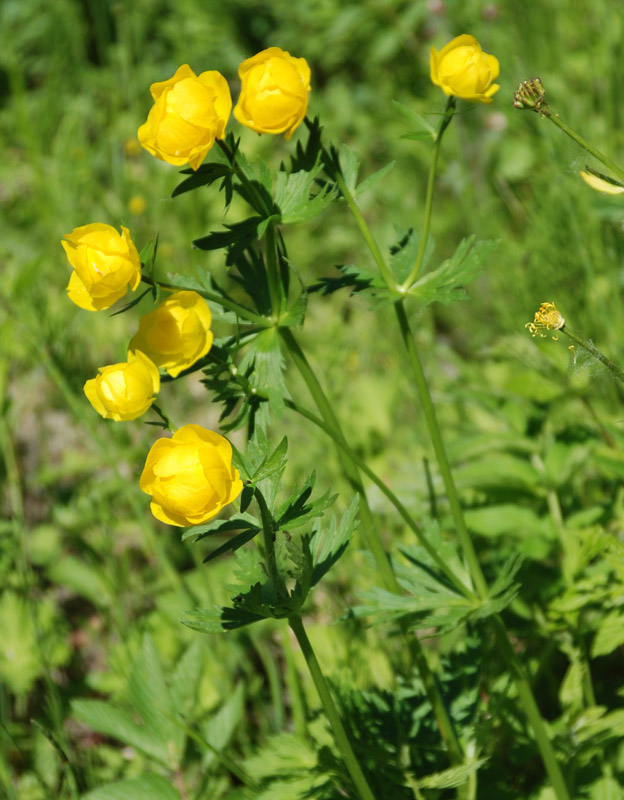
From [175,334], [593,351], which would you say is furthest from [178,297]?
[593,351]

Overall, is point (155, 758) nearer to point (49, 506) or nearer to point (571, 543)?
point (571, 543)

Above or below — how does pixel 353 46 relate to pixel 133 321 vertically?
above

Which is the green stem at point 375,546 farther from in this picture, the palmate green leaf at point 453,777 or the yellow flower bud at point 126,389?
the yellow flower bud at point 126,389

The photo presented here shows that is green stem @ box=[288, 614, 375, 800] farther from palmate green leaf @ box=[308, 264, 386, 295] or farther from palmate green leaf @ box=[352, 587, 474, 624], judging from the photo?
palmate green leaf @ box=[308, 264, 386, 295]

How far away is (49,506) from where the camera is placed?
192cm

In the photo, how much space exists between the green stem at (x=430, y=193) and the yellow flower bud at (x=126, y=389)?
335mm

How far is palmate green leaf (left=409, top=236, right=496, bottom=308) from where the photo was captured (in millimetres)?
832

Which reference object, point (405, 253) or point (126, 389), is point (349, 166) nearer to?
point (405, 253)

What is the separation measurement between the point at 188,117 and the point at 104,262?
14 cm

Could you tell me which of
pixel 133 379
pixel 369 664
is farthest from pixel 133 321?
pixel 133 379

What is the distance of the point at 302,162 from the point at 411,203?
128 cm

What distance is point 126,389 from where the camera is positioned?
654 mm

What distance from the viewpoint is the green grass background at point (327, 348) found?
1306 mm

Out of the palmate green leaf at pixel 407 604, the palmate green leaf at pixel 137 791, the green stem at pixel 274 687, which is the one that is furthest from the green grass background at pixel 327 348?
the palmate green leaf at pixel 407 604
